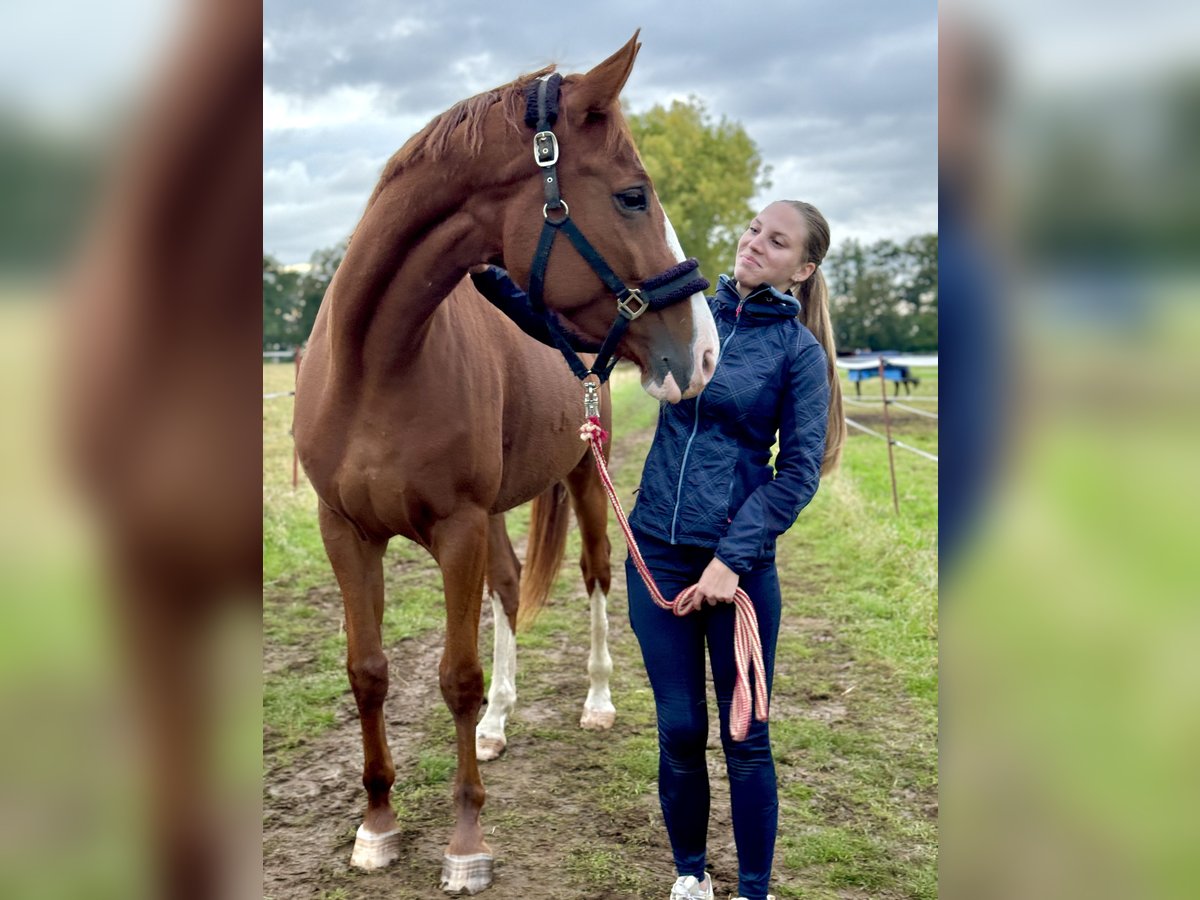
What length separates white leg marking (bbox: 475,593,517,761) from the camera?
3.92 meters

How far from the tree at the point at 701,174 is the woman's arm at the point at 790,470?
81.5 ft

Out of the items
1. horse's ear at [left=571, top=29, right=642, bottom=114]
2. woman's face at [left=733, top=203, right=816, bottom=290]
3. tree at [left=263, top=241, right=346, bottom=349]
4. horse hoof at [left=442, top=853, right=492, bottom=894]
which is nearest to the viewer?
horse's ear at [left=571, top=29, right=642, bottom=114]

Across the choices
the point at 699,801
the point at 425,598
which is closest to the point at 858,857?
the point at 699,801

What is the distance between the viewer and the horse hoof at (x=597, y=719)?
418 cm

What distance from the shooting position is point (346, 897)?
2.86m

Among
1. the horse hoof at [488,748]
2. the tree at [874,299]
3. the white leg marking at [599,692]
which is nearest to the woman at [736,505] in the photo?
the horse hoof at [488,748]

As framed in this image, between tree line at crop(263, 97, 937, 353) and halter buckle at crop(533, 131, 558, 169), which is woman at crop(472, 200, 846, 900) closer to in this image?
halter buckle at crop(533, 131, 558, 169)
